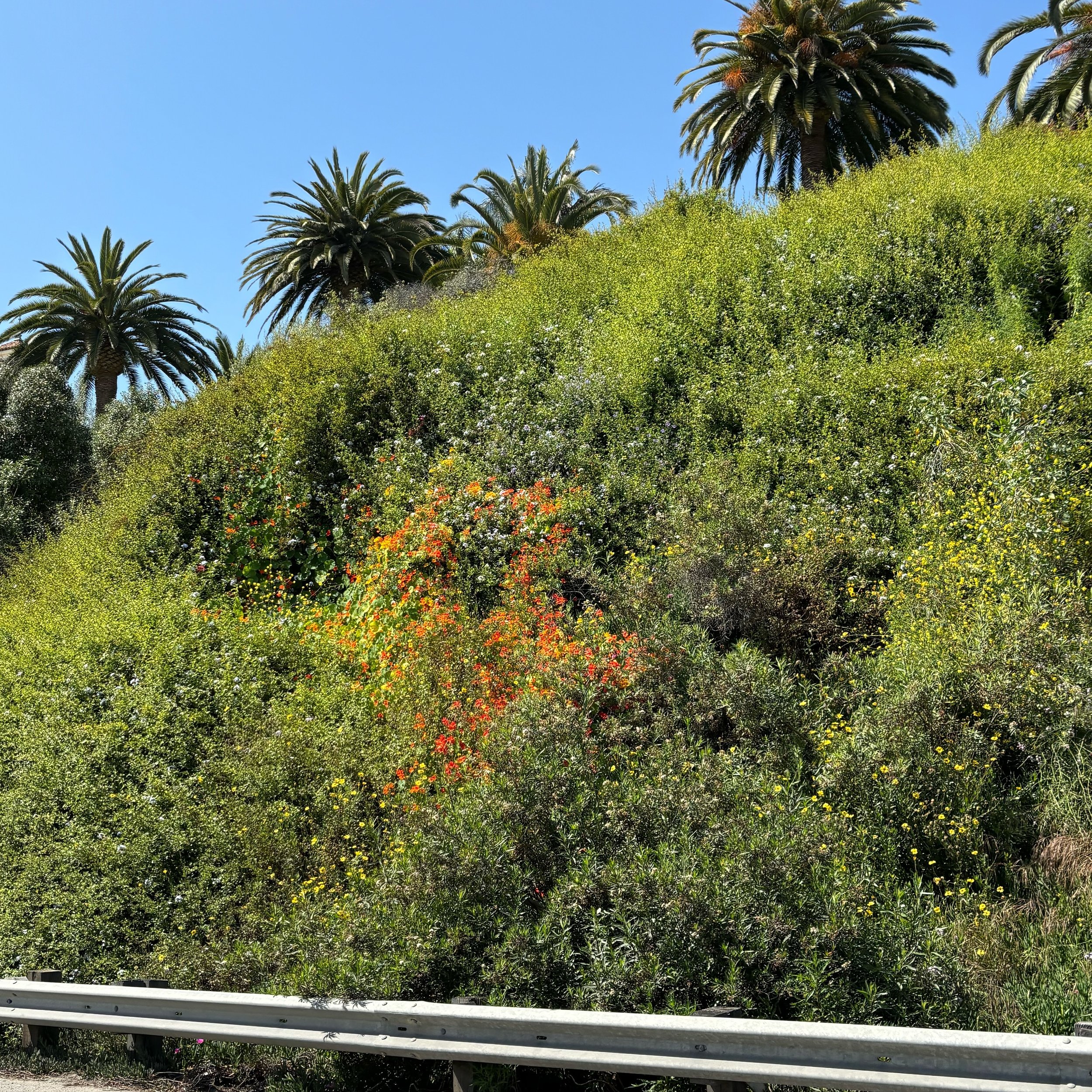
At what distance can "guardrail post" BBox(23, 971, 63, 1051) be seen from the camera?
5.56 m

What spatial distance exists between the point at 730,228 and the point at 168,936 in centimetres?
1125

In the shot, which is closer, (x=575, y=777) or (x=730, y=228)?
(x=575, y=777)

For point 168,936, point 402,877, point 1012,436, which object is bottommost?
point 168,936

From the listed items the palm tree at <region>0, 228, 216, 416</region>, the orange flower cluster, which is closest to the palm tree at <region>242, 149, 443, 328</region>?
the palm tree at <region>0, 228, 216, 416</region>

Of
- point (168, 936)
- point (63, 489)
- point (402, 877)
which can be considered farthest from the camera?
point (63, 489)

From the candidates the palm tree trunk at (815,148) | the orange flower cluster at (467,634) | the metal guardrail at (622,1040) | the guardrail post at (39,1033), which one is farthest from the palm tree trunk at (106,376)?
the metal guardrail at (622,1040)

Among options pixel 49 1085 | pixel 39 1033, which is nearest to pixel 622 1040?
pixel 49 1085

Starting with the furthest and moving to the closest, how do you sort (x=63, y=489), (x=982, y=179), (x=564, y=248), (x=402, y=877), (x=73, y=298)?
(x=73, y=298), (x=63, y=489), (x=564, y=248), (x=982, y=179), (x=402, y=877)

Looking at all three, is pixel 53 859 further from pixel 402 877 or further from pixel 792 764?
pixel 792 764

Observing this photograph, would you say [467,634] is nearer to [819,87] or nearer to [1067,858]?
[1067,858]

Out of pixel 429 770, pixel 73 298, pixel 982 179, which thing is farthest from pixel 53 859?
pixel 73 298

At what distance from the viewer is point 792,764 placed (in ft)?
20.2

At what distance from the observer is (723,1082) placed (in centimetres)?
382

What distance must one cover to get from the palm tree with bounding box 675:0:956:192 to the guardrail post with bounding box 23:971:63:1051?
1837cm
